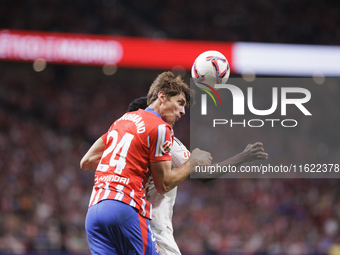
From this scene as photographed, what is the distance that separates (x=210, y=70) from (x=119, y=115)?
41.7ft

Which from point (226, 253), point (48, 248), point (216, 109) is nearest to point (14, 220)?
point (48, 248)

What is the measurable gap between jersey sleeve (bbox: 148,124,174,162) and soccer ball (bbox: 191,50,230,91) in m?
0.98

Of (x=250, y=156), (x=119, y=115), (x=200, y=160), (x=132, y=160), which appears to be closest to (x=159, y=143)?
(x=132, y=160)

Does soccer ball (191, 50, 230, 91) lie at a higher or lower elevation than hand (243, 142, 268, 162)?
higher

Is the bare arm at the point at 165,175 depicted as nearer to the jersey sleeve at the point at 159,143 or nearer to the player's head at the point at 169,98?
the jersey sleeve at the point at 159,143

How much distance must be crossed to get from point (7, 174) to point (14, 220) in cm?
178

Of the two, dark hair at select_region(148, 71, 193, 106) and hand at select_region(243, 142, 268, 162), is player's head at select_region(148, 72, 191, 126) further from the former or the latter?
hand at select_region(243, 142, 268, 162)

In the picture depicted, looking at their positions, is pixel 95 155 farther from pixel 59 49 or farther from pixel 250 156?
pixel 59 49

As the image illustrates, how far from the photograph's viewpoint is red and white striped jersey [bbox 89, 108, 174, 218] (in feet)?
9.86

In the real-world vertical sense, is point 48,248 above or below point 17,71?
below

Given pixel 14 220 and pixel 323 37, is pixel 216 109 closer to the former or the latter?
pixel 323 37

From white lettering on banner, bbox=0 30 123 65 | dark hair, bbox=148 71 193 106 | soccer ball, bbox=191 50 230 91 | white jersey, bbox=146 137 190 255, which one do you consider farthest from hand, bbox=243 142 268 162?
white lettering on banner, bbox=0 30 123 65

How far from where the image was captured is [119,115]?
16359 mm

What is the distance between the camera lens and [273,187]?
14938 mm
